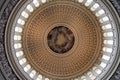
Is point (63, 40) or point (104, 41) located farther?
point (63, 40)

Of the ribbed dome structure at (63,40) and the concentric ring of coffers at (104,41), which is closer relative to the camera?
the concentric ring of coffers at (104,41)

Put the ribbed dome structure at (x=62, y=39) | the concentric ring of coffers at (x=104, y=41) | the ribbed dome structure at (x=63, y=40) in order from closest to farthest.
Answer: the concentric ring of coffers at (x=104, y=41)
the ribbed dome structure at (x=63, y=40)
the ribbed dome structure at (x=62, y=39)

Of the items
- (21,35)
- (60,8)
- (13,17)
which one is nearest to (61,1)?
(60,8)

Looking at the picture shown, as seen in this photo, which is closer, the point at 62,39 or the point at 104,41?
the point at 104,41

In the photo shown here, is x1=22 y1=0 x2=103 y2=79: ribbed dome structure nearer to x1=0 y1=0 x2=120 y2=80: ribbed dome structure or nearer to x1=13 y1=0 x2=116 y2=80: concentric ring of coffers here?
x1=0 y1=0 x2=120 y2=80: ribbed dome structure

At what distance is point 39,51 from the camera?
109ft

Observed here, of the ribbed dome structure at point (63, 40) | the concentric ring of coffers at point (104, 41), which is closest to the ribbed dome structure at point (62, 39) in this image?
the ribbed dome structure at point (63, 40)

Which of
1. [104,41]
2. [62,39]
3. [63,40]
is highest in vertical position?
[62,39]

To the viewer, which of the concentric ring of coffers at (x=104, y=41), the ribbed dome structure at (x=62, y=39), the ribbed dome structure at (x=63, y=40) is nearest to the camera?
the concentric ring of coffers at (x=104, y=41)

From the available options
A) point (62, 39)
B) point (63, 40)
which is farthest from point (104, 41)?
point (62, 39)

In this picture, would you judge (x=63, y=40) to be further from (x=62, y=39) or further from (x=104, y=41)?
(x=104, y=41)

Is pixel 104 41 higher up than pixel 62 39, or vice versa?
pixel 62 39

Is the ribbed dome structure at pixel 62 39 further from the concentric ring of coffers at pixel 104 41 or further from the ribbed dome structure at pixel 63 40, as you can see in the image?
the concentric ring of coffers at pixel 104 41

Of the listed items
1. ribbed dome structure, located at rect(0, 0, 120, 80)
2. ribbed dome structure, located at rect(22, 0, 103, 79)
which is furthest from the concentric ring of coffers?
ribbed dome structure, located at rect(22, 0, 103, 79)
